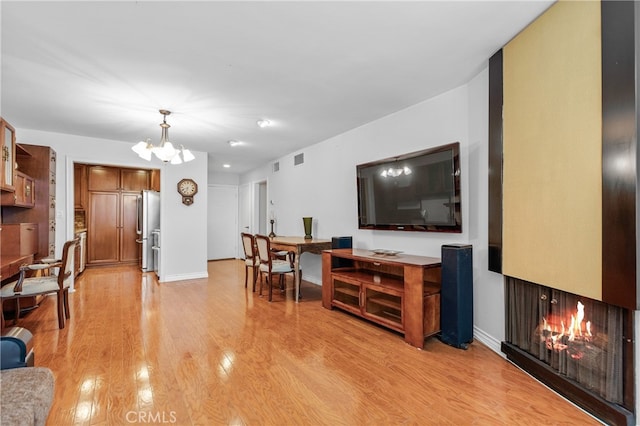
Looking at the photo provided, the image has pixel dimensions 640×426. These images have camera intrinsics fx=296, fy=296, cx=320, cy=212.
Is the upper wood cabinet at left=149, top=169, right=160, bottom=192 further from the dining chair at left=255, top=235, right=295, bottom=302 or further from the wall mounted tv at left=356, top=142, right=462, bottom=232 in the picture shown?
the wall mounted tv at left=356, top=142, right=462, bottom=232

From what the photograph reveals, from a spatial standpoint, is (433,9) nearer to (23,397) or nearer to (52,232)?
(23,397)

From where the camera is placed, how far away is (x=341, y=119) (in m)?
3.95

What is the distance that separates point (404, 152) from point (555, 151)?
1774 mm

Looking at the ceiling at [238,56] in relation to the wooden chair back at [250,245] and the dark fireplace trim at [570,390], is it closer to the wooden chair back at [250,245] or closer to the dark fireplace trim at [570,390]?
the wooden chair back at [250,245]

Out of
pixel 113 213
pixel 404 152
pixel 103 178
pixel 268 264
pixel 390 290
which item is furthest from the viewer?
pixel 113 213

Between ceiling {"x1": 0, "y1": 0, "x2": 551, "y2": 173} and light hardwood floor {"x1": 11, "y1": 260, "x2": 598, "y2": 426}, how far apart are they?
242 cm

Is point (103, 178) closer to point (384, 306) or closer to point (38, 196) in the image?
point (38, 196)

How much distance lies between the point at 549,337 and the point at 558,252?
66 centimetres

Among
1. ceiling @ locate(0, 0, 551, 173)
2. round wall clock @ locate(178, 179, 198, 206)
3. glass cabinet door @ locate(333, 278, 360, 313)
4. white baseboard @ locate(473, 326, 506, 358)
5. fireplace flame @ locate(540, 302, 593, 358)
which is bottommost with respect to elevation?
white baseboard @ locate(473, 326, 506, 358)

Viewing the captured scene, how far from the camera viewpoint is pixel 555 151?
1875 mm

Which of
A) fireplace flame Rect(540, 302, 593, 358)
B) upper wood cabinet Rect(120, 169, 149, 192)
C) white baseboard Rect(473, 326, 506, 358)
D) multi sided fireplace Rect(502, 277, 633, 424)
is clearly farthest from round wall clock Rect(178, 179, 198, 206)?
fireplace flame Rect(540, 302, 593, 358)

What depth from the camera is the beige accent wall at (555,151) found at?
5.43ft

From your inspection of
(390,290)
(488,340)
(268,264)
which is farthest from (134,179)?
(488,340)

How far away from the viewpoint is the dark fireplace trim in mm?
1580
